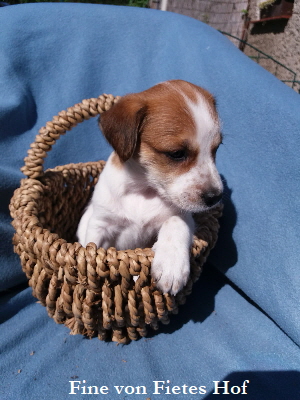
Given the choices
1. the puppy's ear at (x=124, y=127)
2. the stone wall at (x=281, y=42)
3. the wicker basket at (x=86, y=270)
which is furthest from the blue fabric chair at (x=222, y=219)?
the puppy's ear at (x=124, y=127)

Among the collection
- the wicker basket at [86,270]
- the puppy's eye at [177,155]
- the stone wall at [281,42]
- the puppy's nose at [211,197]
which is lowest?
the wicker basket at [86,270]

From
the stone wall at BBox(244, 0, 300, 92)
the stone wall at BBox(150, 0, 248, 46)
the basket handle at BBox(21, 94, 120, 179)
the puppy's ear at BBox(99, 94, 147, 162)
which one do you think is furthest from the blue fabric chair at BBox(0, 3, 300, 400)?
the stone wall at BBox(150, 0, 248, 46)

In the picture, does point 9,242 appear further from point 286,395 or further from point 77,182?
point 286,395

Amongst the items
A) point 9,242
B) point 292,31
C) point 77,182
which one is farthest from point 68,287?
point 292,31

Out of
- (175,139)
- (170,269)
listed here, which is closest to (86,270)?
(170,269)

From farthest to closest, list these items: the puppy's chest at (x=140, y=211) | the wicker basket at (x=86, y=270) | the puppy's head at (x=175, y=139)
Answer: the puppy's chest at (x=140, y=211)
the puppy's head at (x=175, y=139)
the wicker basket at (x=86, y=270)

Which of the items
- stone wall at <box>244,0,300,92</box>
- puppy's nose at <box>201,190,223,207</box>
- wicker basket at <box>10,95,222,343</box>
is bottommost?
wicker basket at <box>10,95,222,343</box>

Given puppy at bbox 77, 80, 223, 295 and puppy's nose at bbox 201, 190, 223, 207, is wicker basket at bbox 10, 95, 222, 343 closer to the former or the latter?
puppy at bbox 77, 80, 223, 295

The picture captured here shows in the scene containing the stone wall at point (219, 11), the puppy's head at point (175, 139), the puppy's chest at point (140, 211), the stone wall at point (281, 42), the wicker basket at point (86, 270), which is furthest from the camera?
the stone wall at point (219, 11)

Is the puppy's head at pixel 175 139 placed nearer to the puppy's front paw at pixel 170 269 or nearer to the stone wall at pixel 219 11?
the puppy's front paw at pixel 170 269
